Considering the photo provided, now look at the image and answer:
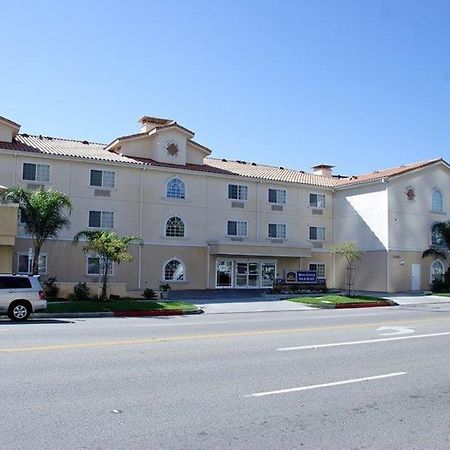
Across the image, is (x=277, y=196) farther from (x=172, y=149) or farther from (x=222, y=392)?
(x=222, y=392)

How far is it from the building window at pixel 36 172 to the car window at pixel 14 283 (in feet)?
49.7

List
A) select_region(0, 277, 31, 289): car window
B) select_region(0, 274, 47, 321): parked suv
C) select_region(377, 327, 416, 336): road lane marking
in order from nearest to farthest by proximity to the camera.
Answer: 1. select_region(377, 327, 416, 336): road lane marking
2. select_region(0, 274, 47, 321): parked suv
3. select_region(0, 277, 31, 289): car window

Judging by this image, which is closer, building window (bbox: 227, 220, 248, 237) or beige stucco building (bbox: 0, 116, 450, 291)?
beige stucco building (bbox: 0, 116, 450, 291)

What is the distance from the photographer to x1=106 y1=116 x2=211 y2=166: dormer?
37.4 meters

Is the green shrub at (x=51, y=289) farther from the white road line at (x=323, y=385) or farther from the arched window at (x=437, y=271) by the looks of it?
the arched window at (x=437, y=271)

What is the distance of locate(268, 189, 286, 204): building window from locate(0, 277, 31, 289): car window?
2429 centimetres

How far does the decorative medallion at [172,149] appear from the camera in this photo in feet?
124

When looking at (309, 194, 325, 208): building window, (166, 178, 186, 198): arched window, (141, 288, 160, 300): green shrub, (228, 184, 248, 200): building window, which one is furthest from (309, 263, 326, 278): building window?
(141, 288, 160, 300): green shrub

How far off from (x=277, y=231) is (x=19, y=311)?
24.9 metres

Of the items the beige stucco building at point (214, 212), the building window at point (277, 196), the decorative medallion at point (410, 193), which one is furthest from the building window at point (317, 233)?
the decorative medallion at point (410, 193)

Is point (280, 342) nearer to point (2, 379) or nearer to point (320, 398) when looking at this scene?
point (320, 398)

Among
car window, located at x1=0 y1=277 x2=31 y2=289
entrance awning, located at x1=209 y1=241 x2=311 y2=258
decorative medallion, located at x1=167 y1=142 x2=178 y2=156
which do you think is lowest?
car window, located at x1=0 y1=277 x2=31 y2=289

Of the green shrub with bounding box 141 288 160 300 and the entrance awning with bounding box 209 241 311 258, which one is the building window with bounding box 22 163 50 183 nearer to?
the green shrub with bounding box 141 288 160 300

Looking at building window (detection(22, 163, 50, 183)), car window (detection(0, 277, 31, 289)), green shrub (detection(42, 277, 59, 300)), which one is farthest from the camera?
building window (detection(22, 163, 50, 183))
